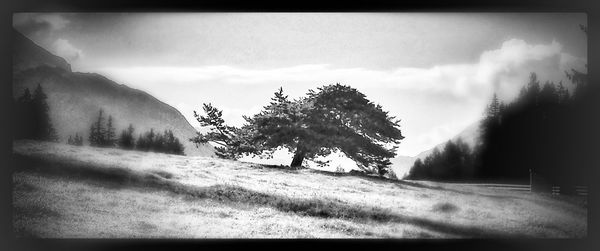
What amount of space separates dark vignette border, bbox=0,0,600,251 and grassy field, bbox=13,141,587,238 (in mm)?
Result: 96

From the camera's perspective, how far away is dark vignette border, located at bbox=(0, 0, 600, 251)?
5.98 meters

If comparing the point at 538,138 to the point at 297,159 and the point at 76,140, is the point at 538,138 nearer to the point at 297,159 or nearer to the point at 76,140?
the point at 297,159

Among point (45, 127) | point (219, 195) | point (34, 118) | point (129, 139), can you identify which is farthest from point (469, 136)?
point (34, 118)

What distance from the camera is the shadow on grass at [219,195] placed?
238 inches

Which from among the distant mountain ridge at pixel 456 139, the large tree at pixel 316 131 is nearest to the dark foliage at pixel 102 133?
the large tree at pixel 316 131

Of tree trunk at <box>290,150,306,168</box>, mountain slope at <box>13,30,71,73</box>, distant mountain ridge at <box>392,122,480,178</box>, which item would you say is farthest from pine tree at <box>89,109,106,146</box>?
distant mountain ridge at <box>392,122,480,178</box>

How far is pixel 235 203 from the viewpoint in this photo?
609 cm

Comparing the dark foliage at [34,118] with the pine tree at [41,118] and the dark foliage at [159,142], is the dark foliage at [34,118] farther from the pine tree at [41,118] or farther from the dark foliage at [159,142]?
the dark foliage at [159,142]

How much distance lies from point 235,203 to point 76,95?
2.16 metres

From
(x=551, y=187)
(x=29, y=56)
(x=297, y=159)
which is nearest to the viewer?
(x=29, y=56)

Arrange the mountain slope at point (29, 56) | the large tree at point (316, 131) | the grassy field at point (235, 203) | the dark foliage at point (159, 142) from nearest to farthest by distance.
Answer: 1. the grassy field at point (235, 203)
2. the mountain slope at point (29, 56)
3. the dark foliage at point (159, 142)
4. the large tree at point (316, 131)
